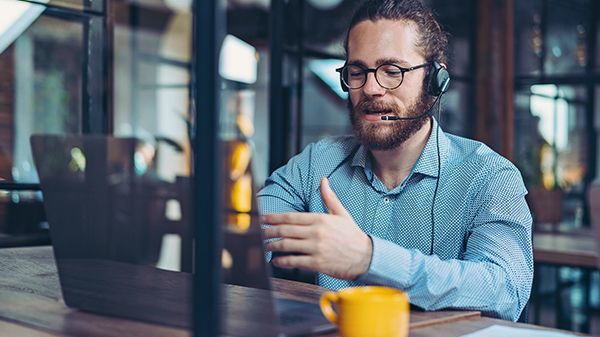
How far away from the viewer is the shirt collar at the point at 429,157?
5.59 ft

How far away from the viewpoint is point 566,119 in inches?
216

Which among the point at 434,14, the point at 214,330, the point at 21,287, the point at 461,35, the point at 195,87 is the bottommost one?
the point at 21,287

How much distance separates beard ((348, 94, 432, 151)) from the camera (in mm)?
1688

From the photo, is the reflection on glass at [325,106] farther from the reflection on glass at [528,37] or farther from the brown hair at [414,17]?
the brown hair at [414,17]

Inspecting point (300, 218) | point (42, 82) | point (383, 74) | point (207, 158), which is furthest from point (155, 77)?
point (207, 158)

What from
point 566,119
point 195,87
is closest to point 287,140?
point 195,87

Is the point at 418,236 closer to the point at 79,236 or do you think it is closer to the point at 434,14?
the point at 434,14

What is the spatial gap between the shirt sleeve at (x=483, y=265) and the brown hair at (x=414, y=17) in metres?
0.36

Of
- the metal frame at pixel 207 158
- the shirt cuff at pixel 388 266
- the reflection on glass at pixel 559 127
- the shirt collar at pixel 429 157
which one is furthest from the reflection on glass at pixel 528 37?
the metal frame at pixel 207 158

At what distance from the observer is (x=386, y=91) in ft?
5.44

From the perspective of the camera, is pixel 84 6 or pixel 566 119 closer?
pixel 84 6

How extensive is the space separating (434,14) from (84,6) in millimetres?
1096

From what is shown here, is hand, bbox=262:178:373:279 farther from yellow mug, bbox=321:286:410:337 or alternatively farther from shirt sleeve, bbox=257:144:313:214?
shirt sleeve, bbox=257:144:313:214

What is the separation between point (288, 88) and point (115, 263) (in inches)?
77.4
